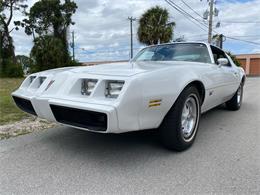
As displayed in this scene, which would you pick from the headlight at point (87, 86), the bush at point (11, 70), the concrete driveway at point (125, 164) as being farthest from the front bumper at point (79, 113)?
the bush at point (11, 70)

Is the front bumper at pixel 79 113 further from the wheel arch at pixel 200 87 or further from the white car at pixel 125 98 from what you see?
the wheel arch at pixel 200 87

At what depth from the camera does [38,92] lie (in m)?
2.86

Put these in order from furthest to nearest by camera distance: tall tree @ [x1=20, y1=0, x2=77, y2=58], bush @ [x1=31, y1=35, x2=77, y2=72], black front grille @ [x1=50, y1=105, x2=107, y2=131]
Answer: tall tree @ [x1=20, y1=0, x2=77, y2=58] < bush @ [x1=31, y1=35, x2=77, y2=72] < black front grille @ [x1=50, y1=105, x2=107, y2=131]

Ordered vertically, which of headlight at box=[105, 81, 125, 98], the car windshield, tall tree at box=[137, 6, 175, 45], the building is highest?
tall tree at box=[137, 6, 175, 45]

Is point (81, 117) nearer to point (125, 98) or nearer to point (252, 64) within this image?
point (125, 98)

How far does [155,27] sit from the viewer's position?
20.0 metres

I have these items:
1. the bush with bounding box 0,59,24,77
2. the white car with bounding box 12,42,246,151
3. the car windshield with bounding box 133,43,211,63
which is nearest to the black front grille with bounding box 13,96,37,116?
the white car with bounding box 12,42,246,151

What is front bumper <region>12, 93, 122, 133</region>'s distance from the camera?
7.28ft

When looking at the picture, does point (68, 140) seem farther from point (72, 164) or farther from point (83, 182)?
point (83, 182)

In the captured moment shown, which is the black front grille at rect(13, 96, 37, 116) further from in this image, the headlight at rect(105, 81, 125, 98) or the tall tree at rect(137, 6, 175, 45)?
the tall tree at rect(137, 6, 175, 45)

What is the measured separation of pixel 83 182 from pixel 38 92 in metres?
1.19

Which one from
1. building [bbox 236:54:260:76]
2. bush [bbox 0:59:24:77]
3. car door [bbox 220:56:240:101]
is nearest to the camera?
car door [bbox 220:56:240:101]

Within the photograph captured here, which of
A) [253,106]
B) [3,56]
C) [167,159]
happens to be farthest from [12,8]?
[167,159]

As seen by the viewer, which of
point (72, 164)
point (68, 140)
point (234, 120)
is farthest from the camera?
point (234, 120)
